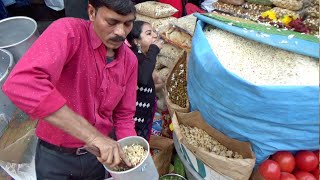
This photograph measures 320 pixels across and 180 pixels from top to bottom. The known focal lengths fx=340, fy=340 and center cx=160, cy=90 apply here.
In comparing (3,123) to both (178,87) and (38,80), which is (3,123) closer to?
(178,87)

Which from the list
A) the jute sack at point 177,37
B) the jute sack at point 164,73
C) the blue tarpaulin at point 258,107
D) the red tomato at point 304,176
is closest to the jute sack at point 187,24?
the jute sack at point 177,37

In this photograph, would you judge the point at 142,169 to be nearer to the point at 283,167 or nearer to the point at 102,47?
the point at 102,47

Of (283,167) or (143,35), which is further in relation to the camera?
(143,35)

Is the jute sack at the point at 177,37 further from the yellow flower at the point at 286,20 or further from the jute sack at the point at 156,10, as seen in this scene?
the yellow flower at the point at 286,20

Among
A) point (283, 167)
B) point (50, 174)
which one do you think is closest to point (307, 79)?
point (283, 167)

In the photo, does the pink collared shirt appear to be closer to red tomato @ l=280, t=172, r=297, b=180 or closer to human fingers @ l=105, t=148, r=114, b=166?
human fingers @ l=105, t=148, r=114, b=166

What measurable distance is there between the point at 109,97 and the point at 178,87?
1.16 meters

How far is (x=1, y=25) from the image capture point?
3295 millimetres

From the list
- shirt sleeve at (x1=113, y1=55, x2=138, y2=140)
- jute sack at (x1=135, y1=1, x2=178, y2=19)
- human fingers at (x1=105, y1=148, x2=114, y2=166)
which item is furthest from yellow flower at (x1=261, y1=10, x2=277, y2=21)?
human fingers at (x1=105, y1=148, x2=114, y2=166)

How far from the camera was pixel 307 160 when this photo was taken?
181 cm

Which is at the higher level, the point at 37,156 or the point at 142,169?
the point at 142,169

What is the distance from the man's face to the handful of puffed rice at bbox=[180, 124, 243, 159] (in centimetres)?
82

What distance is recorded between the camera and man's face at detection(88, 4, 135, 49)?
1421mm

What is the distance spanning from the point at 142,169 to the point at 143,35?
1.24 meters
